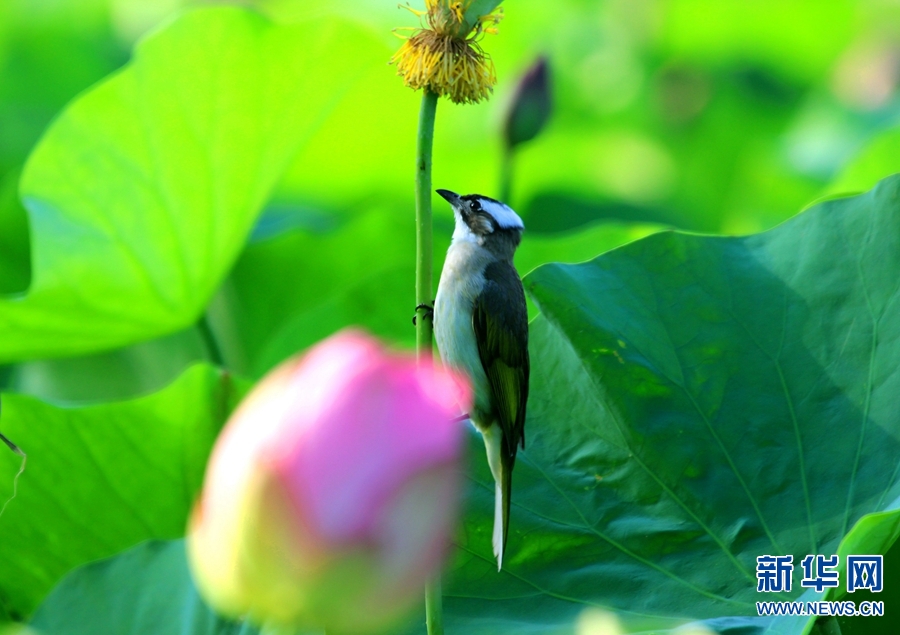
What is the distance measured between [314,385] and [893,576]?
717 millimetres

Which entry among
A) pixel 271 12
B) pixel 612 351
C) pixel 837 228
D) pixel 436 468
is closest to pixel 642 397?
pixel 612 351

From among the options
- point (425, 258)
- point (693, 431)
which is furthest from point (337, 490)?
point (693, 431)

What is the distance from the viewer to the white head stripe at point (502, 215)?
3.90 feet

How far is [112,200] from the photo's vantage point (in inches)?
48.9

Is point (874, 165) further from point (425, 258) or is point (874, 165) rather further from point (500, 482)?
point (425, 258)

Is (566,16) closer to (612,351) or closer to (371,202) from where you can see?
(371,202)

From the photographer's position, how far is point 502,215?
1189 mm

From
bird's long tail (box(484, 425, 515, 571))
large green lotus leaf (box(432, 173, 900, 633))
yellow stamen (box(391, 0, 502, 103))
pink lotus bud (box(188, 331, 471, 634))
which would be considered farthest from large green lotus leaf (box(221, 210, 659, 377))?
pink lotus bud (box(188, 331, 471, 634))

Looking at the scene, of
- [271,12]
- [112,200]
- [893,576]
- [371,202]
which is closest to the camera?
[893,576]

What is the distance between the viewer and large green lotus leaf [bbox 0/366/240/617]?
1015mm

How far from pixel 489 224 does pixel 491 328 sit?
199 mm

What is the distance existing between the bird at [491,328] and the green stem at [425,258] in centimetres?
25

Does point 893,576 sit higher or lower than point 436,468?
lower

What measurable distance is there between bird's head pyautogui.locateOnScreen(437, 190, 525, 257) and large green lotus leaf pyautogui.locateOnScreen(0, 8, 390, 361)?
243 mm
